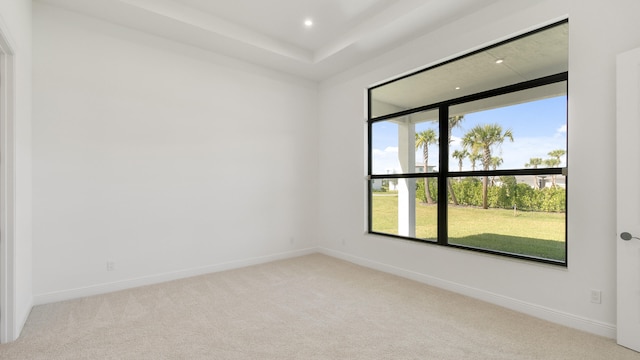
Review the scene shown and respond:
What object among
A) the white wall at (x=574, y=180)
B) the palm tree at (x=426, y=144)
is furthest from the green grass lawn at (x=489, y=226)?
the white wall at (x=574, y=180)

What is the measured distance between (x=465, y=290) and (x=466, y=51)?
2.73 metres

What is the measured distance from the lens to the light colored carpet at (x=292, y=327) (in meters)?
2.20

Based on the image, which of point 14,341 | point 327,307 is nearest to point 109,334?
point 14,341

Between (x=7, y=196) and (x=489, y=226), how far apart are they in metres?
5.48

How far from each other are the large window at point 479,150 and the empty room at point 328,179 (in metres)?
0.03

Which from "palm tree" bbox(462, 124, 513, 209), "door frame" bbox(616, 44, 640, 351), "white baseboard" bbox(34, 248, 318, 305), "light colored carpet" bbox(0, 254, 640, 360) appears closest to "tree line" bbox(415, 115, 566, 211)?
"palm tree" bbox(462, 124, 513, 209)

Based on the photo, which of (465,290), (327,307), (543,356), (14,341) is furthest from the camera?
(465,290)

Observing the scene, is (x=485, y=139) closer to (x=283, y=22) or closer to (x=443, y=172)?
(x=443, y=172)

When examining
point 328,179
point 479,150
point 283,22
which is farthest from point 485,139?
point 283,22

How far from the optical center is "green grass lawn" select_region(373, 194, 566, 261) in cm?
363

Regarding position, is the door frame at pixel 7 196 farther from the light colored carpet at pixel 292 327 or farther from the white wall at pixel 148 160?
the white wall at pixel 148 160

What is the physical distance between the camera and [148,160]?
146 inches

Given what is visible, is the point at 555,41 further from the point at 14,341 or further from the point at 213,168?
the point at 14,341

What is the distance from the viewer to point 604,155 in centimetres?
244
